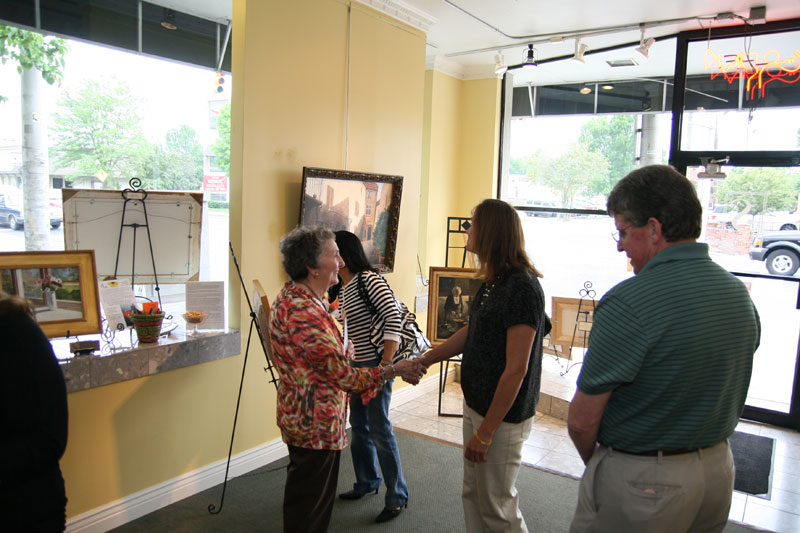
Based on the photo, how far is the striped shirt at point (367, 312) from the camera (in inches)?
117

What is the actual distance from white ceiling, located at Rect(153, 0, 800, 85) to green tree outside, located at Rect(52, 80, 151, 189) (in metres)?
0.92

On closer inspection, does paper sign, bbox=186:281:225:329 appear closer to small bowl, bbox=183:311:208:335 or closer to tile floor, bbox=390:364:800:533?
small bowl, bbox=183:311:208:335

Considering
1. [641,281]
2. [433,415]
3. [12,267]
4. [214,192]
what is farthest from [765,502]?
[12,267]

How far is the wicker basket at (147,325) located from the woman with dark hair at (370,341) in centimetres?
101

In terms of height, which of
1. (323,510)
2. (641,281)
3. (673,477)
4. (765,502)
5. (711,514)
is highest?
(641,281)

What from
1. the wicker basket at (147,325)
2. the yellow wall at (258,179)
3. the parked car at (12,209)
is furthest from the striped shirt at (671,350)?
the parked car at (12,209)

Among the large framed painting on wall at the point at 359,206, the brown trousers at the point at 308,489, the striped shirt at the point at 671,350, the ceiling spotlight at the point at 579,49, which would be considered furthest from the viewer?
the ceiling spotlight at the point at 579,49

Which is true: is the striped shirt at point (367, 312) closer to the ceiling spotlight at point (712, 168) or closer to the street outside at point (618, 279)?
the street outside at point (618, 279)

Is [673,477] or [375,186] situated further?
[375,186]

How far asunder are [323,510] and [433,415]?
2803 mm

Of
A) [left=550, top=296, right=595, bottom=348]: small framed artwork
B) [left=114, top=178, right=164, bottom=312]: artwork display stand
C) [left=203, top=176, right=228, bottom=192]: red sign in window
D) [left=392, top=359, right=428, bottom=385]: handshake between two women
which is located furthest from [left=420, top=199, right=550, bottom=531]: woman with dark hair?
[left=550, top=296, right=595, bottom=348]: small framed artwork

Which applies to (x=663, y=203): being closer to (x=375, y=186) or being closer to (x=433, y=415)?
(x=375, y=186)

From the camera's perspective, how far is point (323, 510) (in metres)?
2.30

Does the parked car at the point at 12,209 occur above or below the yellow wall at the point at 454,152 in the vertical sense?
below
